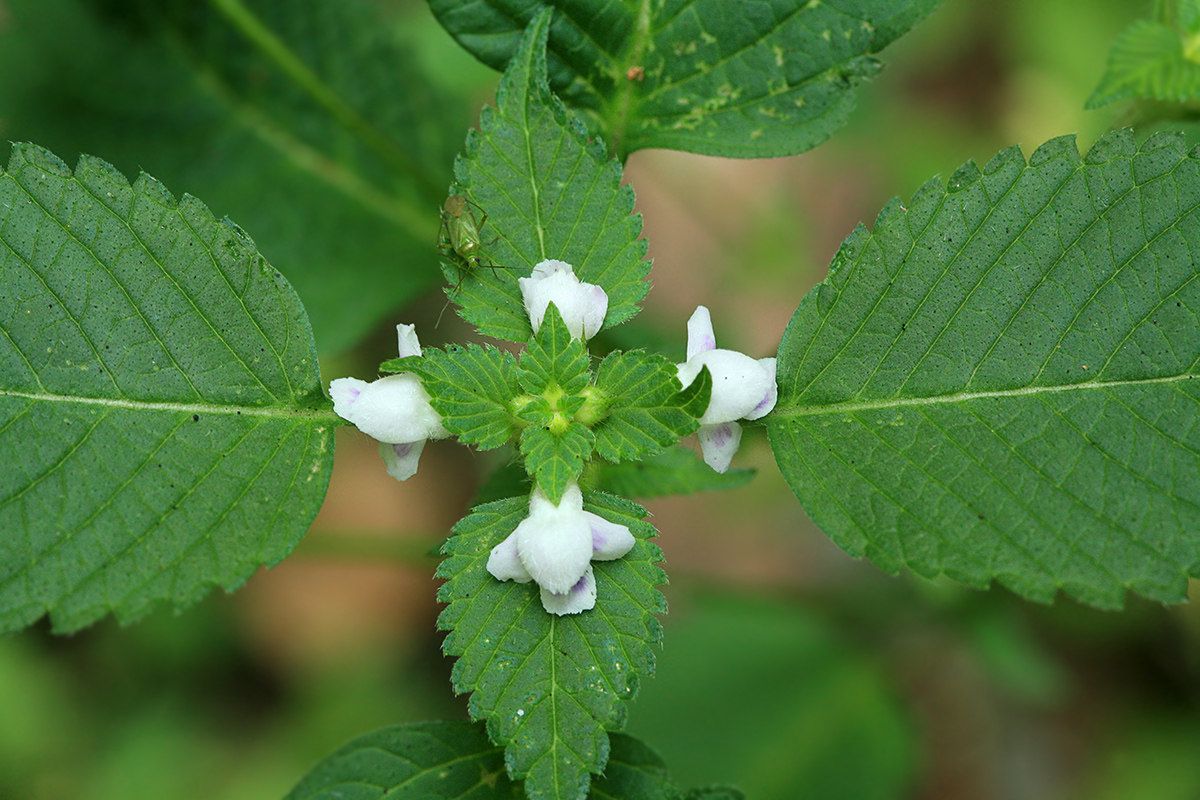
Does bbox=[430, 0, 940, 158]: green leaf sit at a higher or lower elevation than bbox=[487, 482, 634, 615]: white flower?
higher

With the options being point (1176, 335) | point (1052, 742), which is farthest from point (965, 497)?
point (1052, 742)

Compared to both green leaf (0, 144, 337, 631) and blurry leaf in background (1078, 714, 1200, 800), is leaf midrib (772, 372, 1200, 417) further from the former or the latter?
blurry leaf in background (1078, 714, 1200, 800)

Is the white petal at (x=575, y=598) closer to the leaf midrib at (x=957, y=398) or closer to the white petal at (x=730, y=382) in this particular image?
the white petal at (x=730, y=382)

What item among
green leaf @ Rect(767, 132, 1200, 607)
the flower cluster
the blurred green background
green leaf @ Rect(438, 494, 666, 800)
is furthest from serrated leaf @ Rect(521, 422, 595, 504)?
the blurred green background

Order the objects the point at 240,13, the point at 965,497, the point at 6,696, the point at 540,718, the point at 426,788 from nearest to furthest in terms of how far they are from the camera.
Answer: the point at 540,718 < the point at 965,497 < the point at 426,788 < the point at 240,13 < the point at 6,696

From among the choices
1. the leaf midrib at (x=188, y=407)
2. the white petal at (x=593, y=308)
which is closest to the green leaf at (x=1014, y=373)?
the white petal at (x=593, y=308)

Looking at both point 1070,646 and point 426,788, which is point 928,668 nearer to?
point 1070,646
